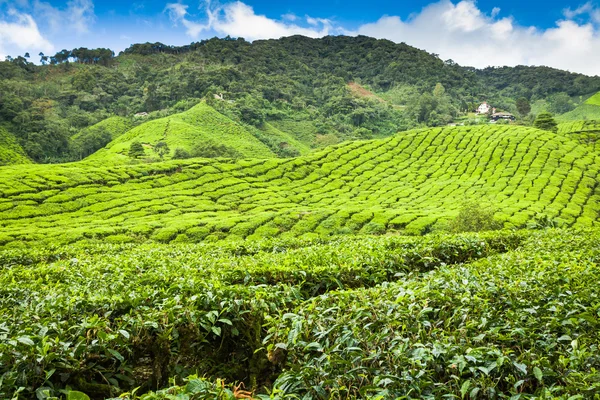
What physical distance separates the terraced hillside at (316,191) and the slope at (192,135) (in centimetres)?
2170

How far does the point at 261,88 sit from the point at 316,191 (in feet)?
237

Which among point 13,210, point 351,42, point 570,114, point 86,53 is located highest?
point 351,42

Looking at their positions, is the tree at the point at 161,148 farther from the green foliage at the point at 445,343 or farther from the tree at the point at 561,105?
the tree at the point at 561,105

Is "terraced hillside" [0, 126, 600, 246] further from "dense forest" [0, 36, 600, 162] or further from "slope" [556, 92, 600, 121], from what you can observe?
"slope" [556, 92, 600, 121]

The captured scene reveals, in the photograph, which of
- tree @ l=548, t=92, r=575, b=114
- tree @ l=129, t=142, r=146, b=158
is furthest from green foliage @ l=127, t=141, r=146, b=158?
tree @ l=548, t=92, r=575, b=114

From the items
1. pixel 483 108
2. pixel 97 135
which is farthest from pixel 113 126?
pixel 483 108

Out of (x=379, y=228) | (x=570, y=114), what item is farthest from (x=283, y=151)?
(x=570, y=114)

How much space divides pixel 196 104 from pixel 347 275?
9110 centimetres

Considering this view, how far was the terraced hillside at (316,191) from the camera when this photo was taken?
26844mm

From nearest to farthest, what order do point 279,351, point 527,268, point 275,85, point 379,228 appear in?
point 279,351 < point 527,268 < point 379,228 < point 275,85

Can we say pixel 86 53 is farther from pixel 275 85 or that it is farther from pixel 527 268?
pixel 527 268

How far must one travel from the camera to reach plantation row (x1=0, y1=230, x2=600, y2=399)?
9.16ft

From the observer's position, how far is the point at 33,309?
4348 mm

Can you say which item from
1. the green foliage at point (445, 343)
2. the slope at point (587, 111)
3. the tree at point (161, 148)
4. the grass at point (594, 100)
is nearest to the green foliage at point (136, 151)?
the tree at point (161, 148)
